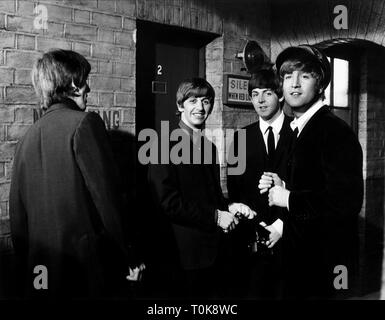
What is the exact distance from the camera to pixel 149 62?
9.62 feet

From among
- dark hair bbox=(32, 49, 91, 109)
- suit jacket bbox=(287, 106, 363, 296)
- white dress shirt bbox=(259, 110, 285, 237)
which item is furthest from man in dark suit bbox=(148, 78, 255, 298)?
dark hair bbox=(32, 49, 91, 109)

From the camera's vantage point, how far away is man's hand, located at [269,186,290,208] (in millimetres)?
2496

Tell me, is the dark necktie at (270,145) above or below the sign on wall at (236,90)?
below

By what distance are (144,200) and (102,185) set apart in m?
0.81

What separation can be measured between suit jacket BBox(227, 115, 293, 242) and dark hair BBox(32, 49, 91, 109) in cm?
112

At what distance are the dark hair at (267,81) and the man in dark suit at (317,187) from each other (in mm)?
145

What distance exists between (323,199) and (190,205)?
667 millimetres

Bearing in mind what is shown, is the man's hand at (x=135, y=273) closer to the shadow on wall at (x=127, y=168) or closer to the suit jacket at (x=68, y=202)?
the suit jacket at (x=68, y=202)

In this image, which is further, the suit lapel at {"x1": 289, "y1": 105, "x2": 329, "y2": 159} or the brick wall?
the brick wall

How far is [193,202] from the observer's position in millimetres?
2520

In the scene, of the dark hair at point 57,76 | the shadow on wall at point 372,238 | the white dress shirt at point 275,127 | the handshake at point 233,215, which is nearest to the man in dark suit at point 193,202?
the handshake at point 233,215

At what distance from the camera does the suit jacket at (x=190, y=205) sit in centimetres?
247

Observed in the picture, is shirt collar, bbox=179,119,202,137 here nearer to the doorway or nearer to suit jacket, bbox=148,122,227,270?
suit jacket, bbox=148,122,227,270
